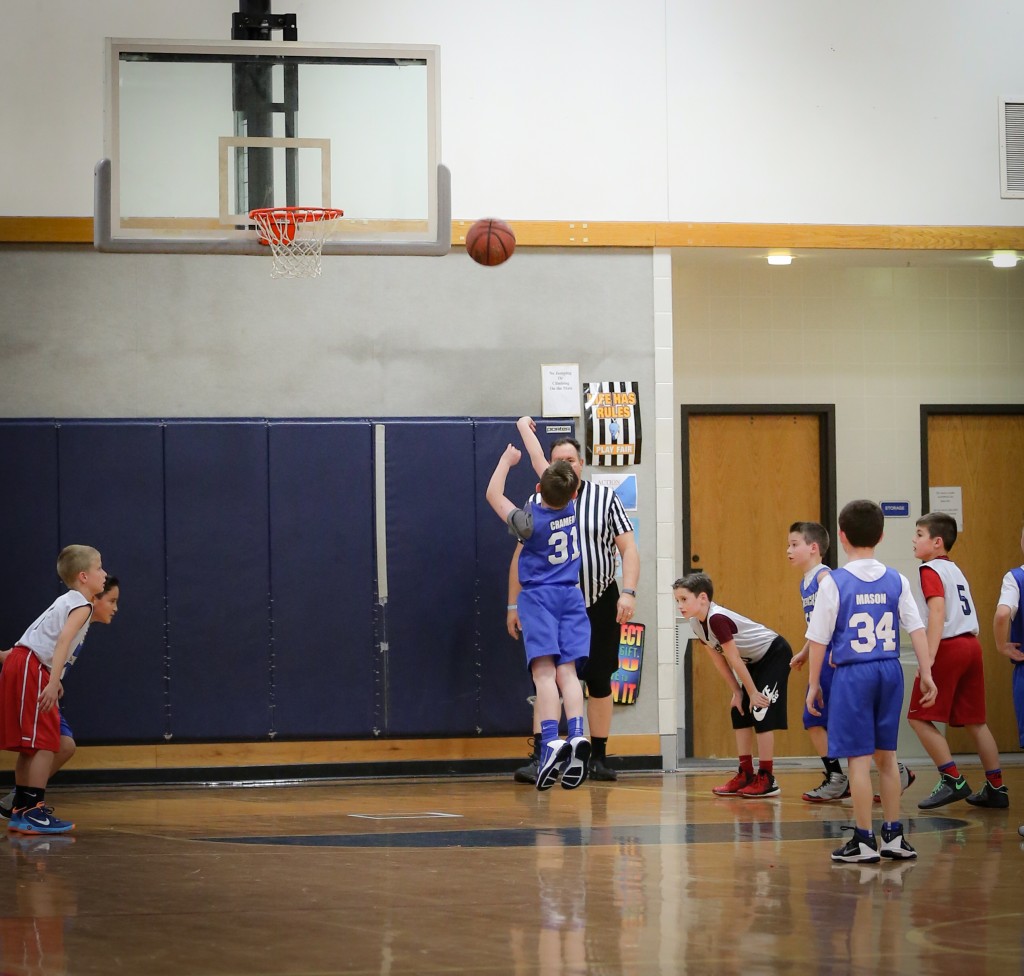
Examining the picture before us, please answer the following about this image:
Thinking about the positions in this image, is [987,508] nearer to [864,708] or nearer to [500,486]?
[500,486]

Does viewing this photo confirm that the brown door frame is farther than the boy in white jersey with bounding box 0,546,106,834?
Yes

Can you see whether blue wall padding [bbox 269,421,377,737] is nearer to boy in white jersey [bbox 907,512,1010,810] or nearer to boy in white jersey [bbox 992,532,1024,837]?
boy in white jersey [bbox 907,512,1010,810]

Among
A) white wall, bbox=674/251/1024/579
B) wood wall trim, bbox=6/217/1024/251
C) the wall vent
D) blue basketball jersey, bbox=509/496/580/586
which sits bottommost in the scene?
blue basketball jersey, bbox=509/496/580/586

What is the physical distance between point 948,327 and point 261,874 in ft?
22.4

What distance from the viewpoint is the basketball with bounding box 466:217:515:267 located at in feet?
25.4

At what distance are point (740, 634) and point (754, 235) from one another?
2732 millimetres

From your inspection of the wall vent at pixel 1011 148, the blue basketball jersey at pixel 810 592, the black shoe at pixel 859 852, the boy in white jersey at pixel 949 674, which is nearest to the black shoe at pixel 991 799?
the boy in white jersey at pixel 949 674

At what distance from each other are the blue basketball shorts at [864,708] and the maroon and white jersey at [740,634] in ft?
6.22

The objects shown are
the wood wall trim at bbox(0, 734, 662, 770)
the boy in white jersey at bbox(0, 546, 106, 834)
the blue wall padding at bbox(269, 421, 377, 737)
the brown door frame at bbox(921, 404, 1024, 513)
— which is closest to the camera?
the boy in white jersey at bbox(0, 546, 106, 834)

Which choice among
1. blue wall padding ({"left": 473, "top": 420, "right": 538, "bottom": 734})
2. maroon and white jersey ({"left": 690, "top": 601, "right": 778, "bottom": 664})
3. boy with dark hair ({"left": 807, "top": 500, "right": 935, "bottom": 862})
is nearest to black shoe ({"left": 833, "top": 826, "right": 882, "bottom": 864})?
boy with dark hair ({"left": 807, "top": 500, "right": 935, "bottom": 862})

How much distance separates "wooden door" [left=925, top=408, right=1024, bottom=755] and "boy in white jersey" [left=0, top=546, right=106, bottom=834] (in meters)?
6.13

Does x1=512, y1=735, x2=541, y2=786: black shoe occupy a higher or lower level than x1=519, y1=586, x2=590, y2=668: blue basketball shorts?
lower

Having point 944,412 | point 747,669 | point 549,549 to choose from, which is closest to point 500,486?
point 549,549

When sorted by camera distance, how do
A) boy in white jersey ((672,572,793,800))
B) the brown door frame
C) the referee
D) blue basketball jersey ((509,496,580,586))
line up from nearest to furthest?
blue basketball jersey ((509,496,580,586)), boy in white jersey ((672,572,793,800)), the referee, the brown door frame
